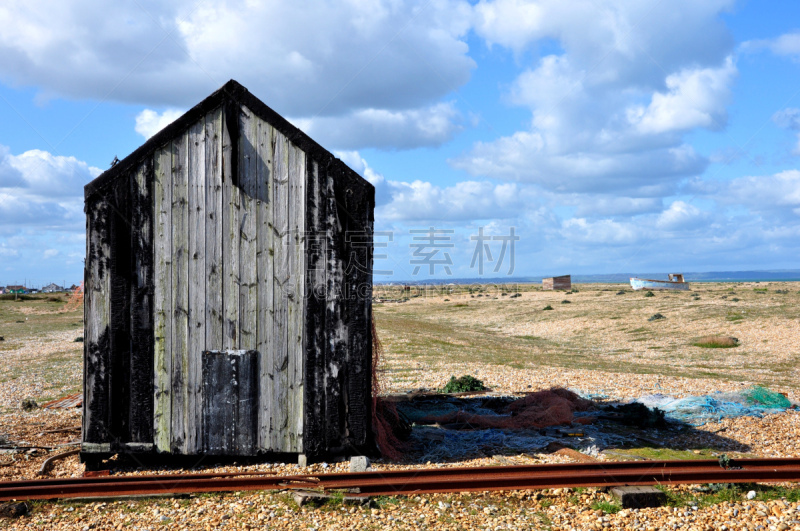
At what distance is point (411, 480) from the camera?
738 cm

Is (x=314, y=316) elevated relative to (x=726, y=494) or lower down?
elevated

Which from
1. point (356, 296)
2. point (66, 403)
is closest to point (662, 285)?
point (66, 403)

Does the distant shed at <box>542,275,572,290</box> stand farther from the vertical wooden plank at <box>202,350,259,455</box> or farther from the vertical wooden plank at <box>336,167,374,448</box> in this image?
the vertical wooden plank at <box>202,350,259,455</box>

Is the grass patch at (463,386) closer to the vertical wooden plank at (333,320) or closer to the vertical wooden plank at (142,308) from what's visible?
the vertical wooden plank at (333,320)

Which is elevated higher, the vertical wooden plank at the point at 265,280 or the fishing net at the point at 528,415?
the vertical wooden plank at the point at 265,280

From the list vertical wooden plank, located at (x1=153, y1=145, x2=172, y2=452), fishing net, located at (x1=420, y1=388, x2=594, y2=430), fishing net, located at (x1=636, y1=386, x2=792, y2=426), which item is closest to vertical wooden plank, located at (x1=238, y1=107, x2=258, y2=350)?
vertical wooden plank, located at (x1=153, y1=145, x2=172, y2=452)

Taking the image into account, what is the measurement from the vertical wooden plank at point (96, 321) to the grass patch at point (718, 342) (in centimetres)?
2512

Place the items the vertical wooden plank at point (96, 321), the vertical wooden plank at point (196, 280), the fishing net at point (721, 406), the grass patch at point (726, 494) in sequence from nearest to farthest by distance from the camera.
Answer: the grass patch at point (726, 494) < the vertical wooden plank at point (96, 321) < the vertical wooden plank at point (196, 280) < the fishing net at point (721, 406)

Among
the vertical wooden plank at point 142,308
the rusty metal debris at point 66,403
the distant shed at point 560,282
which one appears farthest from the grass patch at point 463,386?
the distant shed at point 560,282

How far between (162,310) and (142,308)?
10.6 inches

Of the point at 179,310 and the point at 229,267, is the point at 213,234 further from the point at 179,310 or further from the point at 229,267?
the point at 179,310

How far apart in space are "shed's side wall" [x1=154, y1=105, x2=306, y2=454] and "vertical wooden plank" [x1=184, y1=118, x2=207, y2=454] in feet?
0.05

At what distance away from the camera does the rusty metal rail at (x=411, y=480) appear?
7.09 meters

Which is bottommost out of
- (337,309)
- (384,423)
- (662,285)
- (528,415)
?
(528,415)
